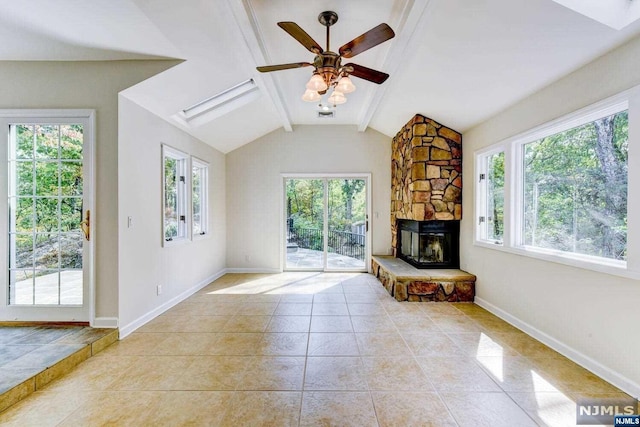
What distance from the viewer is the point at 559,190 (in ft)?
9.57

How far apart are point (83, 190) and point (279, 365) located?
2.64 metres

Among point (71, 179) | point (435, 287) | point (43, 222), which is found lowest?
point (435, 287)

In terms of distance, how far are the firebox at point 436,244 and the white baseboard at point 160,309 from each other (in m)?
3.64

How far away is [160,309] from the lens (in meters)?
3.74

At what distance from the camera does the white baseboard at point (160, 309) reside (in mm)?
3102

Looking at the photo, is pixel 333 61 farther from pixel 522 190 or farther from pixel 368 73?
pixel 522 190

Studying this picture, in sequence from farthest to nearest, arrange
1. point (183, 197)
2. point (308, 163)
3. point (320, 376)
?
point (308, 163) → point (183, 197) → point (320, 376)

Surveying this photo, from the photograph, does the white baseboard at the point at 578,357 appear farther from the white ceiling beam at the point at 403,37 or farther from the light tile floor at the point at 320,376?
the white ceiling beam at the point at 403,37

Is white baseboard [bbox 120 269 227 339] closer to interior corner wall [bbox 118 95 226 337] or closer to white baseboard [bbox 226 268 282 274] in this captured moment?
interior corner wall [bbox 118 95 226 337]

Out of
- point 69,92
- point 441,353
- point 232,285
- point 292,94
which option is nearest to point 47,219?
point 69,92

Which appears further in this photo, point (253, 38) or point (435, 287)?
point (435, 287)

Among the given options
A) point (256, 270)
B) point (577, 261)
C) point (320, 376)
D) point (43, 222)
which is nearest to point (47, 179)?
point (43, 222)

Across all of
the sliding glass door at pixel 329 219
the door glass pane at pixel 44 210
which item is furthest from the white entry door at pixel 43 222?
the sliding glass door at pixel 329 219

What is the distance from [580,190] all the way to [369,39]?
2321 millimetres
